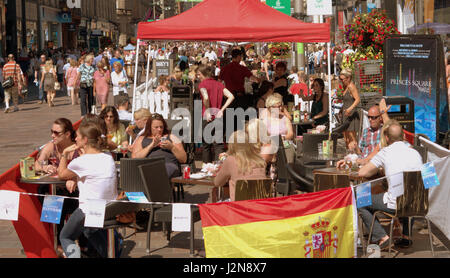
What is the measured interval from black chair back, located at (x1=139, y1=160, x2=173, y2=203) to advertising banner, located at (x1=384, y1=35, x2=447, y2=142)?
6.13 meters

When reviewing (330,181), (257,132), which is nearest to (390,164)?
(330,181)

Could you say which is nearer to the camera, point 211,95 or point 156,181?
point 156,181

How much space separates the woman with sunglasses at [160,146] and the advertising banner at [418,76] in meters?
5.46

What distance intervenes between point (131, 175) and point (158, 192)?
1.73ft

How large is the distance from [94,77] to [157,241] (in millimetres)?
12111

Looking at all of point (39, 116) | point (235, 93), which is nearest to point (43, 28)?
point (39, 116)

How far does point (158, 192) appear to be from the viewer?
25.4 feet

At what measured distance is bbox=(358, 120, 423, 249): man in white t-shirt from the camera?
718 cm

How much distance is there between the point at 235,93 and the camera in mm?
14266

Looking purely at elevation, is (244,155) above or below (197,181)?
above

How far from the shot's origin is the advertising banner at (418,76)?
12.3m

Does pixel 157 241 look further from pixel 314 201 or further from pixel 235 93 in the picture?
pixel 235 93

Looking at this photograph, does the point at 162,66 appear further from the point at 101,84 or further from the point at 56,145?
the point at 56,145

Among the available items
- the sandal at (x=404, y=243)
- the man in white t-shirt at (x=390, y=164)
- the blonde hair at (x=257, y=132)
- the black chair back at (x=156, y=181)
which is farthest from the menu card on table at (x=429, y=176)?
the black chair back at (x=156, y=181)
